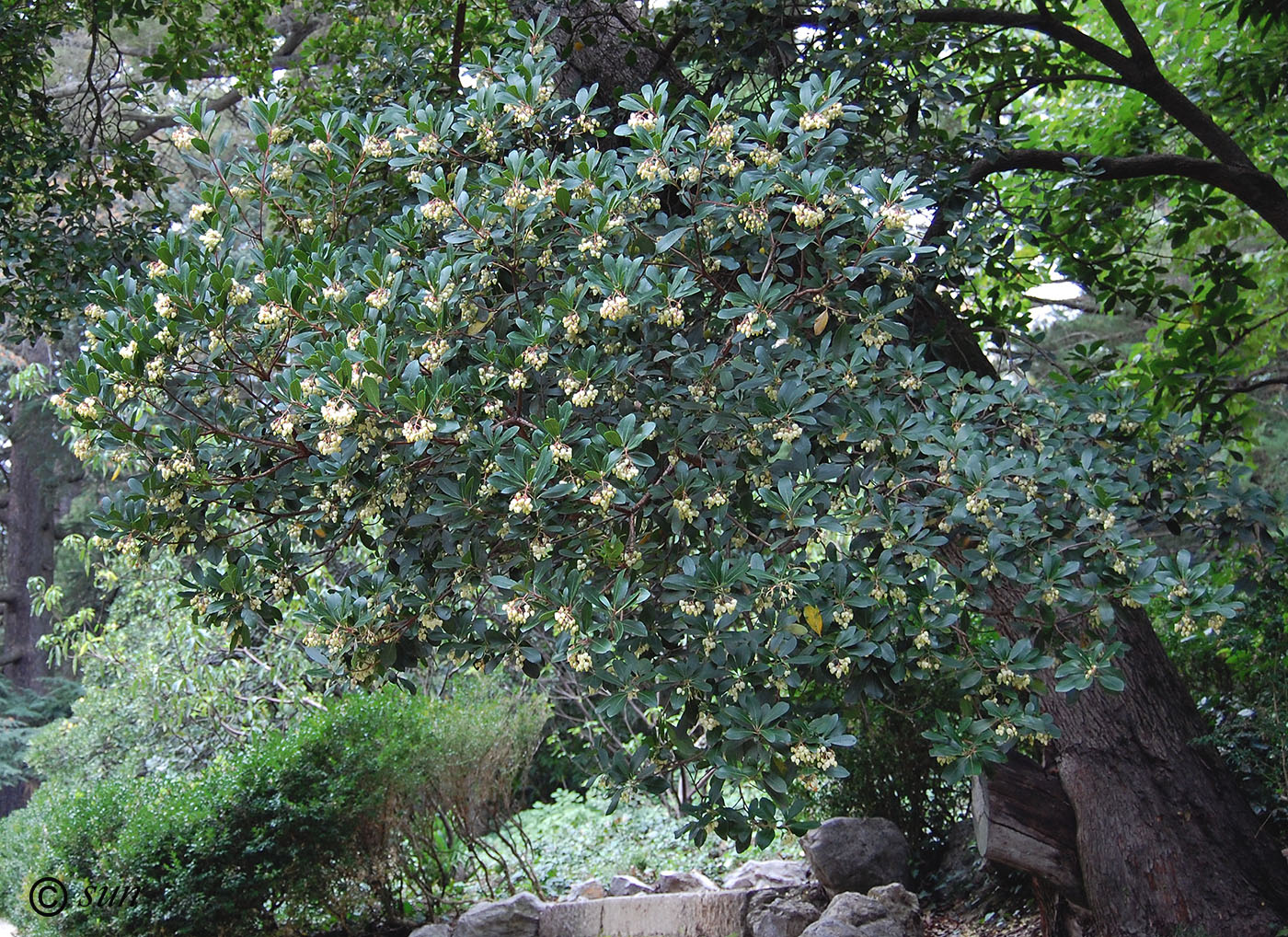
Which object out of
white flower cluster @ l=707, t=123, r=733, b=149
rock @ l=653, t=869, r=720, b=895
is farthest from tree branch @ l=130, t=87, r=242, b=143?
white flower cluster @ l=707, t=123, r=733, b=149

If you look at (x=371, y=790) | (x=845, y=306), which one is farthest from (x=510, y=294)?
(x=371, y=790)

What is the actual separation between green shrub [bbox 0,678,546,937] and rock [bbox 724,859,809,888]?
181cm

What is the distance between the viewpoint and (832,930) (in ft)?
15.4

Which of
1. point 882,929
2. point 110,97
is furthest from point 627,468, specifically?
point 110,97

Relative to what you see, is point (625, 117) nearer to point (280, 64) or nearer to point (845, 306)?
point (845, 306)

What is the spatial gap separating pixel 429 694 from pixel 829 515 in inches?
241

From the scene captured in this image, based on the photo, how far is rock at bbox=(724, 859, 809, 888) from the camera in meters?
6.16

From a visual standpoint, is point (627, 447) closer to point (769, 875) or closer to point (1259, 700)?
point (1259, 700)

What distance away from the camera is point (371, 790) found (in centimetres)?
622

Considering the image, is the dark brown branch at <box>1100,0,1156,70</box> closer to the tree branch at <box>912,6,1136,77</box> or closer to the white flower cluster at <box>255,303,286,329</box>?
the tree branch at <box>912,6,1136,77</box>

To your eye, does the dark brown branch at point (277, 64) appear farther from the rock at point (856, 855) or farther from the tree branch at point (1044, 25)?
the rock at point (856, 855)

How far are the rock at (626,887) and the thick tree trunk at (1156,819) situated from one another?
3206mm

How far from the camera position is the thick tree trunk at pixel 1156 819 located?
4012 mm

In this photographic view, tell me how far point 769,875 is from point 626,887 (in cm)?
97
